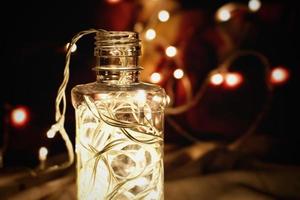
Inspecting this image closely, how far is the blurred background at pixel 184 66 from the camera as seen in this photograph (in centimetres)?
97

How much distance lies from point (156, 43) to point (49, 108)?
0.29m

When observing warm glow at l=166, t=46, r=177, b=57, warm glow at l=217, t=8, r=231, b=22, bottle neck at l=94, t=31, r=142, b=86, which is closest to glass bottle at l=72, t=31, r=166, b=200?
bottle neck at l=94, t=31, r=142, b=86

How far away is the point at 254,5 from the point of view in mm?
1022

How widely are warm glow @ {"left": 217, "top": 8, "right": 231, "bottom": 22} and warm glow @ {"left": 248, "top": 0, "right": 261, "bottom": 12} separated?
0.05 m

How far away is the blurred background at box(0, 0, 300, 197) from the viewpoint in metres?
0.97

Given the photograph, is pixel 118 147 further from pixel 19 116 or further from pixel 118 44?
pixel 19 116

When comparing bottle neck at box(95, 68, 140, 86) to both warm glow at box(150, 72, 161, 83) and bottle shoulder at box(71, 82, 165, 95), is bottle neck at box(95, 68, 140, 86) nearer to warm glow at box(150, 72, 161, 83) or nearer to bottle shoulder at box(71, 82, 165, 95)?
bottle shoulder at box(71, 82, 165, 95)

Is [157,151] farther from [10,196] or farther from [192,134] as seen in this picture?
[192,134]

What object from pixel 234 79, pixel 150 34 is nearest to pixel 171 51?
pixel 150 34

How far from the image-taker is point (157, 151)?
2.27 feet

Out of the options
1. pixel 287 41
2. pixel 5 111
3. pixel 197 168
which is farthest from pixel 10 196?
pixel 287 41

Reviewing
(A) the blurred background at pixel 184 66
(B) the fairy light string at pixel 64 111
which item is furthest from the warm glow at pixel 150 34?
(B) the fairy light string at pixel 64 111

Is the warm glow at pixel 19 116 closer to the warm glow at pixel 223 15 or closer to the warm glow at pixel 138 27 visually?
the warm glow at pixel 138 27

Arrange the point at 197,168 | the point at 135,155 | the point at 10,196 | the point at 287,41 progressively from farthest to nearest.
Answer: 1. the point at 287,41
2. the point at 197,168
3. the point at 10,196
4. the point at 135,155
